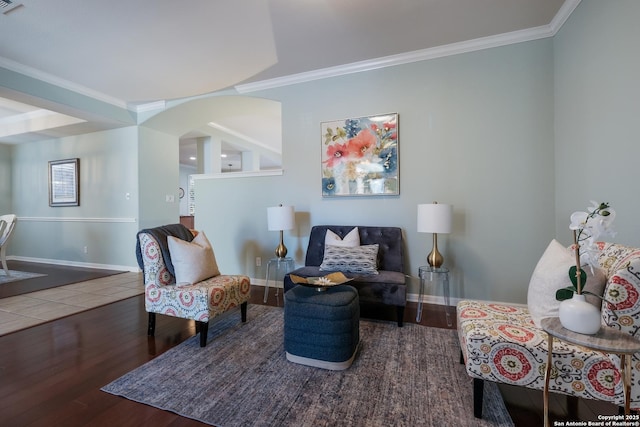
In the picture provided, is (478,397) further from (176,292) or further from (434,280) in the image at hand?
(176,292)

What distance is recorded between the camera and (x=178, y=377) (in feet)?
5.64

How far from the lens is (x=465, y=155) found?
2.96m

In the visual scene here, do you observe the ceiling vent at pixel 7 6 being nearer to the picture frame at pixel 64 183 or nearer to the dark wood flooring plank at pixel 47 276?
the dark wood flooring plank at pixel 47 276

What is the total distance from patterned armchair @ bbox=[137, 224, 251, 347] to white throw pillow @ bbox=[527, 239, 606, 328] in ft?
6.80

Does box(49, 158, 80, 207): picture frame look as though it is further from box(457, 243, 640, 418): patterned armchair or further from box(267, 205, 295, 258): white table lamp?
box(457, 243, 640, 418): patterned armchair

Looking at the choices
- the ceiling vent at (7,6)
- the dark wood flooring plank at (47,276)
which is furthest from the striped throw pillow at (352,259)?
the dark wood flooring plank at (47,276)

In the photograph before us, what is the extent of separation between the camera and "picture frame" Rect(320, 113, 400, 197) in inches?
125

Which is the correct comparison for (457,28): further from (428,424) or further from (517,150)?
(428,424)

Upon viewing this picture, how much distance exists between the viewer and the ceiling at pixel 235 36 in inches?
93.0

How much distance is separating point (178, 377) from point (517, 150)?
3487mm

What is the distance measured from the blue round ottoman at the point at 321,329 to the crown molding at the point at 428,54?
2696mm

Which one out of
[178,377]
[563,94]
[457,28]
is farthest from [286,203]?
[563,94]

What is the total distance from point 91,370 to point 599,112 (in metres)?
3.94

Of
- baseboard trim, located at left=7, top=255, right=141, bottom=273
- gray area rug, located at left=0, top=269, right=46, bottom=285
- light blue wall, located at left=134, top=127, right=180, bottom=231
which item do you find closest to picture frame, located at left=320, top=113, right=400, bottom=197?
light blue wall, located at left=134, top=127, right=180, bottom=231
